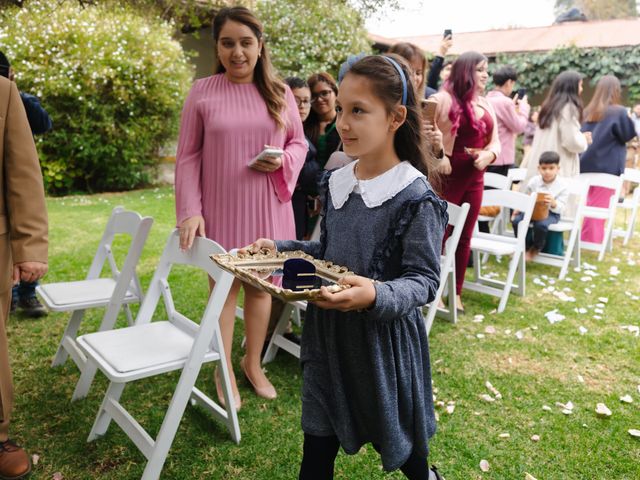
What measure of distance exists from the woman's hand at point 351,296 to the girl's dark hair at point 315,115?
2722 mm

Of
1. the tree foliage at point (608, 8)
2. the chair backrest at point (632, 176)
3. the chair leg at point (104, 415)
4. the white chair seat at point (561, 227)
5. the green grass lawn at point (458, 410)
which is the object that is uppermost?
the tree foliage at point (608, 8)

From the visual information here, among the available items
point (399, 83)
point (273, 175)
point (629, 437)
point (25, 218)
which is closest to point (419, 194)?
point (399, 83)

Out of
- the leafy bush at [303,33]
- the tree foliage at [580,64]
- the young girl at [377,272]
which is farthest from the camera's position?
the tree foliage at [580,64]

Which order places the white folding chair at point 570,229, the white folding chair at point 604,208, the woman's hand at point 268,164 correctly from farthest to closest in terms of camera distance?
the white folding chair at point 604,208, the white folding chair at point 570,229, the woman's hand at point 268,164

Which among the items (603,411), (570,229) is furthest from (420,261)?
(570,229)

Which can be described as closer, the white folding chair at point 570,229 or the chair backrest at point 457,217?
the chair backrest at point 457,217

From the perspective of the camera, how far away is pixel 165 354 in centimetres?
233

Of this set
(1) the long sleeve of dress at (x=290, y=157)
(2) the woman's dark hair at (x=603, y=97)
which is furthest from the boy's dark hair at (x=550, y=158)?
(1) the long sleeve of dress at (x=290, y=157)

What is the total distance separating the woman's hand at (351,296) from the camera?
1.29 metres

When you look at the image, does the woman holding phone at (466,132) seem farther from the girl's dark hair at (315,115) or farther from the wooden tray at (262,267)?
the wooden tray at (262,267)

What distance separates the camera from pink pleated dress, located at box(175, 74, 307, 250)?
8.96 feet

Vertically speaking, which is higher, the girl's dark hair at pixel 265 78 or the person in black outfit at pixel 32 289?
the girl's dark hair at pixel 265 78

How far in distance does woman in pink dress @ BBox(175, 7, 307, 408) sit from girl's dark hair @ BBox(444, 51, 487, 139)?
163 cm

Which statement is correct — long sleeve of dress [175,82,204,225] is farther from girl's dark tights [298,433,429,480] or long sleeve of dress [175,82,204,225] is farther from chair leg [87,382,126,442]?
girl's dark tights [298,433,429,480]
